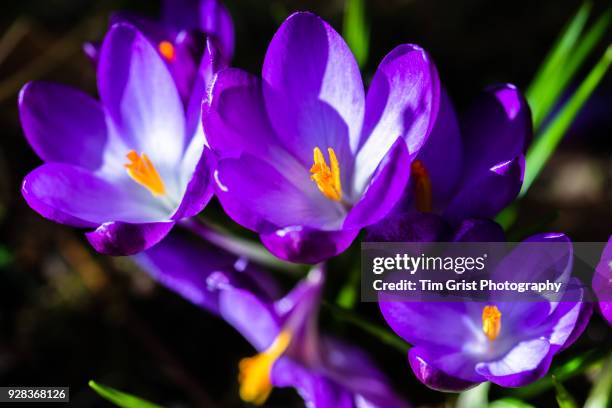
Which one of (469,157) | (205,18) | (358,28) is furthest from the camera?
(358,28)

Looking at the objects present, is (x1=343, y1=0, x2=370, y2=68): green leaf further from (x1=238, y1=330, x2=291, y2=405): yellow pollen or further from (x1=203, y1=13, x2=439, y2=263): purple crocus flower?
(x1=238, y1=330, x2=291, y2=405): yellow pollen

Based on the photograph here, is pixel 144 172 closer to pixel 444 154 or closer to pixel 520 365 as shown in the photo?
pixel 444 154

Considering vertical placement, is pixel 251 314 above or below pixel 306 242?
below

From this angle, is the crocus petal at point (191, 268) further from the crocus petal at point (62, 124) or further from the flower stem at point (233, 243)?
the crocus petal at point (62, 124)

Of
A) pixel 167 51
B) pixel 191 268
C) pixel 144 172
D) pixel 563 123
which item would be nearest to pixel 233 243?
pixel 191 268

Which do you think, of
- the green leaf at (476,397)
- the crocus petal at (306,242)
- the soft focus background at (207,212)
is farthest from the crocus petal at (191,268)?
the green leaf at (476,397)

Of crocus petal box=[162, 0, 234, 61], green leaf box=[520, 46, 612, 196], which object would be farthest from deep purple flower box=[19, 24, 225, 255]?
green leaf box=[520, 46, 612, 196]
